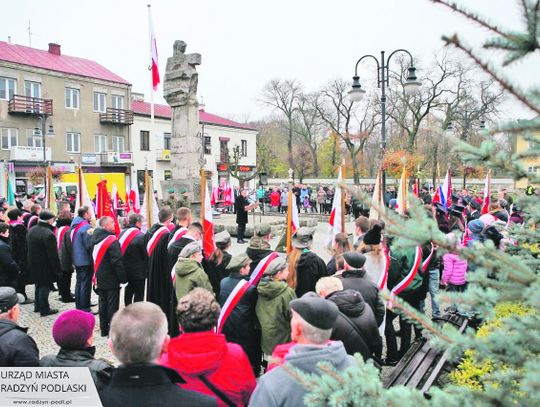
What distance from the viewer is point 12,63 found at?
3222cm

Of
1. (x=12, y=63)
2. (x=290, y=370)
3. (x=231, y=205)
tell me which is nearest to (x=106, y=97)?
(x=12, y=63)

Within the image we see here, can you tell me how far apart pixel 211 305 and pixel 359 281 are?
2.02 meters

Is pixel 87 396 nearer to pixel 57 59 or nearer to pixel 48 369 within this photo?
pixel 48 369

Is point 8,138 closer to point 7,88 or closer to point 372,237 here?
point 7,88

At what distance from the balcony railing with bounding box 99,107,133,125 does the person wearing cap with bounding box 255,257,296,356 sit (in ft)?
123

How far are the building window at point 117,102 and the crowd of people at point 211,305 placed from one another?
3313cm

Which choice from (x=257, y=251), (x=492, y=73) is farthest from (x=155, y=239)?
(x=492, y=73)

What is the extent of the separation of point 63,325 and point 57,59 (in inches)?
1622

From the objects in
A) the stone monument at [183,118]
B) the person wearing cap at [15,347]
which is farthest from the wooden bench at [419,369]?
the stone monument at [183,118]

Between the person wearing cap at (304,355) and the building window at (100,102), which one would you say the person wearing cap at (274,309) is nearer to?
the person wearing cap at (304,355)

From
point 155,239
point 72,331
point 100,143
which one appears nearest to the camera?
point 72,331

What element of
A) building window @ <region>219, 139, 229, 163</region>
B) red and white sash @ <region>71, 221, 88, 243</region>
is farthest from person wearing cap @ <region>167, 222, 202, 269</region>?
building window @ <region>219, 139, 229, 163</region>

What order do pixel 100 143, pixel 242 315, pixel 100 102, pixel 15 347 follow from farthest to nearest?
1. pixel 100 143
2. pixel 100 102
3. pixel 242 315
4. pixel 15 347

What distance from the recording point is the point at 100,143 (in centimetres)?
3859
